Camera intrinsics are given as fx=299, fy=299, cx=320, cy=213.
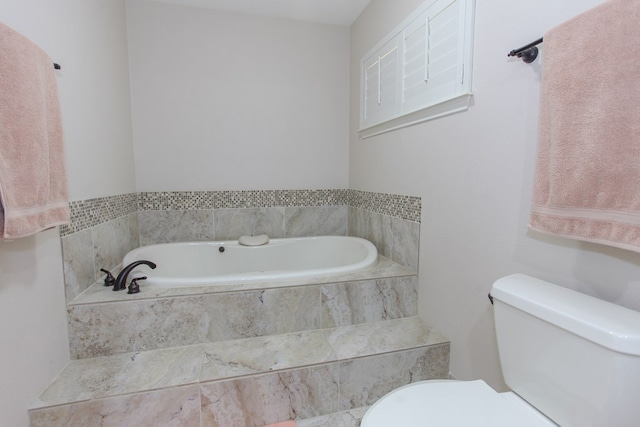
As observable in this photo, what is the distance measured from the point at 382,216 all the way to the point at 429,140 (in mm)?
720

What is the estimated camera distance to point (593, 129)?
79cm

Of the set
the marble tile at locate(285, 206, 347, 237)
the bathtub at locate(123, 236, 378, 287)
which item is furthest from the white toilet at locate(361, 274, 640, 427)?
the marble tile at locate(285, 206, 347, 237)

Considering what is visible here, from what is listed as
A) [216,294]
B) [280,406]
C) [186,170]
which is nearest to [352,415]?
[280,406]

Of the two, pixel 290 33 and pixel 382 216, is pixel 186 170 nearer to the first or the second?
pixel 290 33

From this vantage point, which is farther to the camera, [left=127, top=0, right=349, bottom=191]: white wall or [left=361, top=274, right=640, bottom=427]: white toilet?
[left=127, top=0, right=349, bottom=191]: white wall

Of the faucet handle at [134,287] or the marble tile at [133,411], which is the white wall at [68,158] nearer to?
the marble tile at [133,411]

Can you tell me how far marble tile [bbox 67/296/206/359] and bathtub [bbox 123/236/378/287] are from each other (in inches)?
21.0

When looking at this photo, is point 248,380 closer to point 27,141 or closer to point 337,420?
point 337,420

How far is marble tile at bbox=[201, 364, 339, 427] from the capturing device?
1.28 meters

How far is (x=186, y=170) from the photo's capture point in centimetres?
247

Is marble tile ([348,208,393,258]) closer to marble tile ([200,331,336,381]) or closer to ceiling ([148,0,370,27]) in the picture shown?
marble tile ([200,331,336,381])

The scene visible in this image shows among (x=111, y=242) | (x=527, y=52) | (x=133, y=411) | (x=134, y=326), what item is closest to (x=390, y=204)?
(x=527, y=52)

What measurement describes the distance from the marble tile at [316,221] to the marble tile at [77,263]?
143 cm

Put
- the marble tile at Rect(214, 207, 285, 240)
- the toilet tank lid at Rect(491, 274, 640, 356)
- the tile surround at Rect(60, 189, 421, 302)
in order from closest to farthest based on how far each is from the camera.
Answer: the toilet tank lid at Rect(491, 274, 640, 356), the tile surround at Rect(60, 189, 421, 302), the marble tile at Rect(214, 207, 285, 240)
